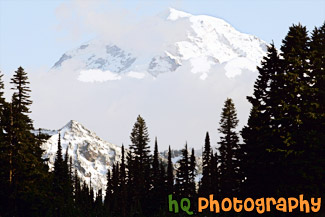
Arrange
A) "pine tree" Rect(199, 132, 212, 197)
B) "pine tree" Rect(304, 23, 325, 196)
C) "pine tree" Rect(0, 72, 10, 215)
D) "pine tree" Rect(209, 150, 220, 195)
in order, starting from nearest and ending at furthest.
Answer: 1. "pine tree" Rect(304, 23, 325, 196)
2. "pine tree" Rect(0, 72, 10, 215)
3. "pine tree" Rect(209, 150, 220, 195)
4. "pine tree" Rect(199, 132, 212, 197)

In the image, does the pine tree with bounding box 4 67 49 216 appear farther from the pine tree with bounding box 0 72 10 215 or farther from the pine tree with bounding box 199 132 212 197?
the pine tree with bounding box 199 132 212 197

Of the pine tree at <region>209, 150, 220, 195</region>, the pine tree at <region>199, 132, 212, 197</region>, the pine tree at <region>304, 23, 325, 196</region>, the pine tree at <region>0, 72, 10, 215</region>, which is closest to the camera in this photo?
the pine tree at <region>304, 23, 325, 196</region>

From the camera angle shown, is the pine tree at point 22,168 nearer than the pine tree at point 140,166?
Yes

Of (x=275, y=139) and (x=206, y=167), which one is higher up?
(x=206, y=167)

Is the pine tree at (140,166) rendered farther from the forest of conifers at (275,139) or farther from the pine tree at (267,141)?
the pine tree at (267,141)

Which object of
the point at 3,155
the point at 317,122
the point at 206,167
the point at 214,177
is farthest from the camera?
the point at 206,167

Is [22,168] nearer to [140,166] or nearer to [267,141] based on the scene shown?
[267,141]

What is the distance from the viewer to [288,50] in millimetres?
35094

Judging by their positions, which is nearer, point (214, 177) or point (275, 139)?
point (275, 139)

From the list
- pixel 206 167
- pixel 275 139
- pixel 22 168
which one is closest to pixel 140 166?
pixel 206 167

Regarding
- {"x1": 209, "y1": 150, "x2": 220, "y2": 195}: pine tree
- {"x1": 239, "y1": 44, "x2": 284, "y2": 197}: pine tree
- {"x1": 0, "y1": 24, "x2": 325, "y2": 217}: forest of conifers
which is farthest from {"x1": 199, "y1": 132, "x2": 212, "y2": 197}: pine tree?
{"x1": 239, "y1": 44, "x2": 284, "y2": 197}: pine tree

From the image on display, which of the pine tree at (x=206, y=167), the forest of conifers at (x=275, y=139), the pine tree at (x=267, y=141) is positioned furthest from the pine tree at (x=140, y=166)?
the pine tree at (x=267, y=141)

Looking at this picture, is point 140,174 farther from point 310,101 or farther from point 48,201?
point 310,101

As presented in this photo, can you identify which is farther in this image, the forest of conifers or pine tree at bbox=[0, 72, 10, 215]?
pine tree at bbox=[0, 72, 10, 215]
